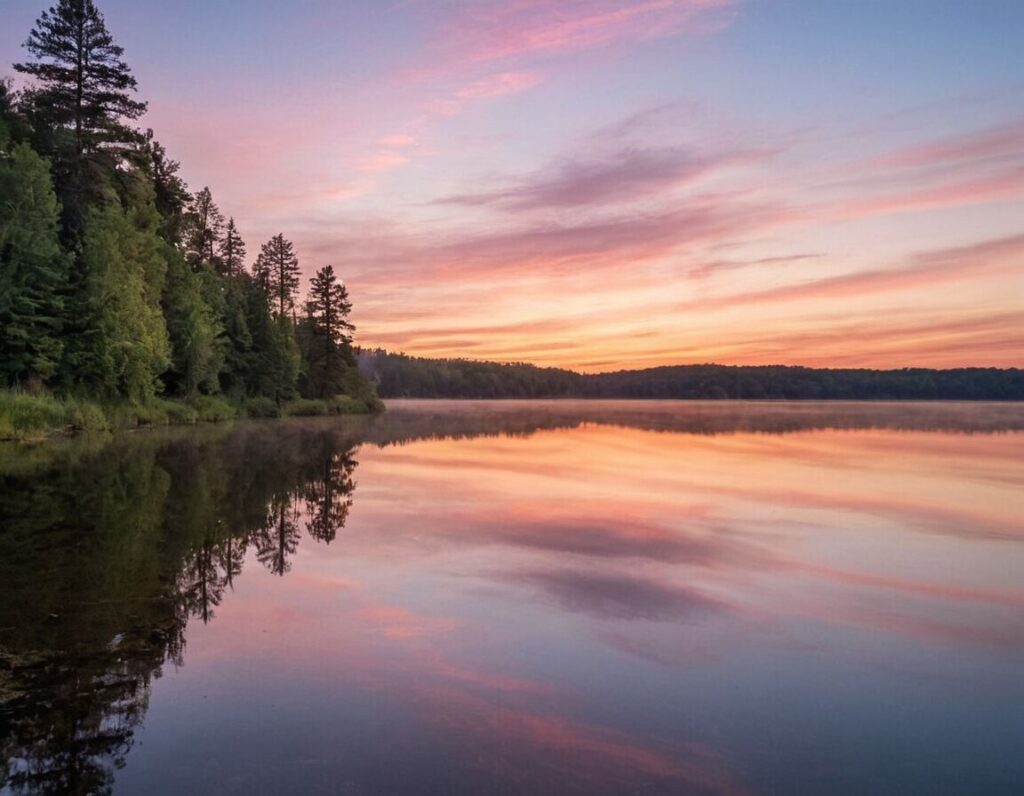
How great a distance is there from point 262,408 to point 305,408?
641 cm

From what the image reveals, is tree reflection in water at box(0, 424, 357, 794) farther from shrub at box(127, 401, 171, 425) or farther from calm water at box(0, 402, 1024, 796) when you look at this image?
shrub at box(127, 401, 171, 425)

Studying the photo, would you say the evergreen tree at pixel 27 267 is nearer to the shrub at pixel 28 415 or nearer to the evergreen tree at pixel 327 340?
the shrub at pixel 28 415

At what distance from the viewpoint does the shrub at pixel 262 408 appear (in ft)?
193

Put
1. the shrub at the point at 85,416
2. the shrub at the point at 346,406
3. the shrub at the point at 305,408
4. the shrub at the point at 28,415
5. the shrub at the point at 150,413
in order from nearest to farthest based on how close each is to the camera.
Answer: the shrub at the point at 28,415 < the shrub at the point at 85,416 < the shrub at the point at 150,413 < the shrub at the point at 305,408 < the shrub at the point at 346,406

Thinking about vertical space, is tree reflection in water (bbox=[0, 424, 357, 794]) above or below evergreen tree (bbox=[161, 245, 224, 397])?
below

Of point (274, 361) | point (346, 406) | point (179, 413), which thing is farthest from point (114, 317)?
point (346, 406)

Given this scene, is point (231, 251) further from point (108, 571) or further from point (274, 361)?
point (108, 571)

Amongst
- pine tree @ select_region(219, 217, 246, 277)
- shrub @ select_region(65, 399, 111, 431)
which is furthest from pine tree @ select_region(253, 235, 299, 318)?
shrub @ select_region(65, 399, 111, 431)

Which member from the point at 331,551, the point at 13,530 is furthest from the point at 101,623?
the point at 13,530

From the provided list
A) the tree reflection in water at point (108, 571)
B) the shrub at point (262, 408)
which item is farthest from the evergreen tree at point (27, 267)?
the shrub at point (262, 408)

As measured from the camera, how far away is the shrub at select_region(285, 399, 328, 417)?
208 ft

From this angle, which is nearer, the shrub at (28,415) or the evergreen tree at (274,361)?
the shrub at (28,415)

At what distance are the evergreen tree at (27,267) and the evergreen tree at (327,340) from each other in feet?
134

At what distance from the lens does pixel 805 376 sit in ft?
536
